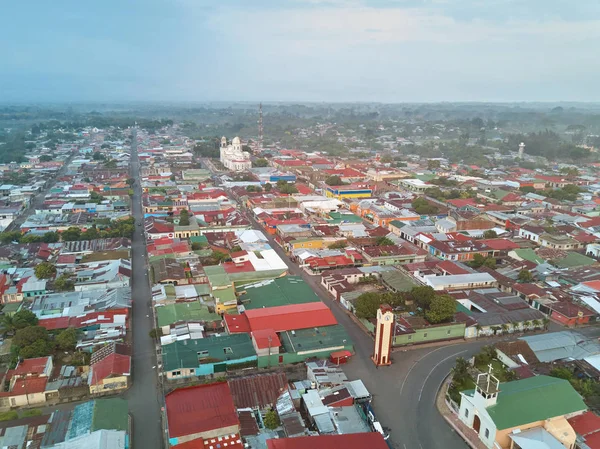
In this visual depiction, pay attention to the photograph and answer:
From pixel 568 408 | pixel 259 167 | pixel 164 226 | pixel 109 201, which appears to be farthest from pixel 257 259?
pixel 259 167

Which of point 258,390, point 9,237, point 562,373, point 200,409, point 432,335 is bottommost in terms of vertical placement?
point 432,335

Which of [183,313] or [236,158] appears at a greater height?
[236,158]

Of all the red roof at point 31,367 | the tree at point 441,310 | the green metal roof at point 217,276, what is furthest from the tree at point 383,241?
the red roof at point 31,367

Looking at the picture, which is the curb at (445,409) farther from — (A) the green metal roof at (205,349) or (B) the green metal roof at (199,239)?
(B) the green metal roof at (199,239)

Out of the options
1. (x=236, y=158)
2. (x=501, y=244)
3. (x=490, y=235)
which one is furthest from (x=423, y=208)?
(x=236, y=158)

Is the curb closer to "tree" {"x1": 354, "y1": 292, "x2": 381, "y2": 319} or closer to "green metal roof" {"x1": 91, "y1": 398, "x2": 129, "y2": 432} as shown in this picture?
"tree" {"x1": 354, "y1": 292, "x2": 381, "y2": 319}

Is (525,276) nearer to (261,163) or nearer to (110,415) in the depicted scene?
(110,415)

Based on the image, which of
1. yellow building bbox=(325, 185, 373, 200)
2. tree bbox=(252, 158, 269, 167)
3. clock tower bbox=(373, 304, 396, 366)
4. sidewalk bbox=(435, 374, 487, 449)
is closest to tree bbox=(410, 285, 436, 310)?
clock tower bbox=(373, 304, 396, 366)
